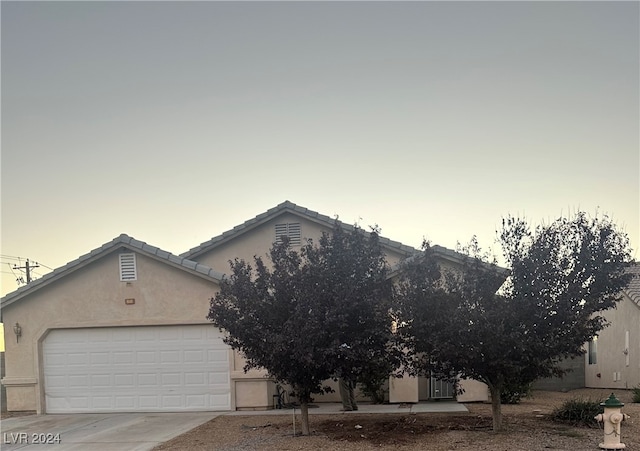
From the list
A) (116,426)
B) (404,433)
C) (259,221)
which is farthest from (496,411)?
(259,221)

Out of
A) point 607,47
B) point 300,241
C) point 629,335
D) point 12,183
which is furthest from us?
point 629,335

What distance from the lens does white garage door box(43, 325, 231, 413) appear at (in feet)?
49.2

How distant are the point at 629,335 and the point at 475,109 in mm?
10388

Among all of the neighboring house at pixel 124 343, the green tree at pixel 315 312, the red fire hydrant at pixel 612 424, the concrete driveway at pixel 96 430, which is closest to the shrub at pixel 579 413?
the red fire hydrant at pixel 612 424

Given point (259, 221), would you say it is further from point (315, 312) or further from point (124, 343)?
point (315, 312)

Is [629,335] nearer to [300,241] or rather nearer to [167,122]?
[300,241]

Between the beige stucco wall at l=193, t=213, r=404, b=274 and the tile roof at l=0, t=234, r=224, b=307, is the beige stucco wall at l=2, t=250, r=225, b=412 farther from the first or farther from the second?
the beige stucco wall at l=193, t=213, r=404, b=274

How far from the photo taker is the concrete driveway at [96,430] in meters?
11.1

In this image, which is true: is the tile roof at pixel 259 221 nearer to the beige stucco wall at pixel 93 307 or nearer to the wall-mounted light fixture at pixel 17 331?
the beige stucco wall at pixel 93 307

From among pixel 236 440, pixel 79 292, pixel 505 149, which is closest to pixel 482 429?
pixel 236 440

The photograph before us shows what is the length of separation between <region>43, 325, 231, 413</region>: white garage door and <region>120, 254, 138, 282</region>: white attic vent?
4.61 ft

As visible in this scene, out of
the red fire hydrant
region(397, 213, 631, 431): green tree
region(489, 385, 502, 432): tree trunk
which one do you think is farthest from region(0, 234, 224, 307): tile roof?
the red fire hydrant

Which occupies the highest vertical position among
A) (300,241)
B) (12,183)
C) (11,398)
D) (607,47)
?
(607,47)

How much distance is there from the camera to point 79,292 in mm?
15586
